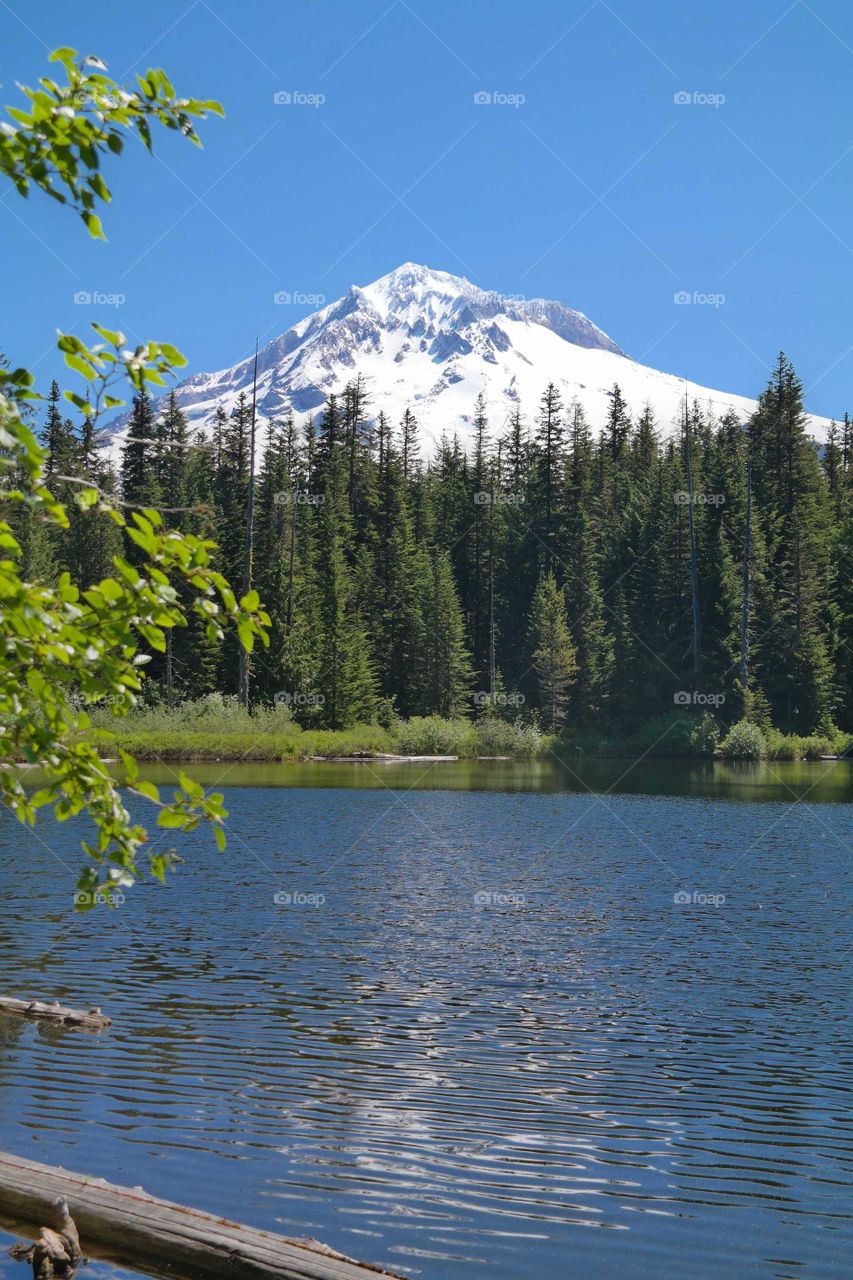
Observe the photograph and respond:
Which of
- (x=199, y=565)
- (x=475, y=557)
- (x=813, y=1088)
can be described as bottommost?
(x=813, y=1088)

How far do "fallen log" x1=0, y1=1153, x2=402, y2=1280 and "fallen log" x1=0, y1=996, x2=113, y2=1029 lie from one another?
4729mm

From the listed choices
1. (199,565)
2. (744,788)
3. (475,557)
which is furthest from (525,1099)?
(475,557)

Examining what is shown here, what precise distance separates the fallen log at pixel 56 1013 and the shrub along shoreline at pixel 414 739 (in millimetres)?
36970

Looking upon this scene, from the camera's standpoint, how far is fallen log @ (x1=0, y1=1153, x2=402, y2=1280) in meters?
6.18

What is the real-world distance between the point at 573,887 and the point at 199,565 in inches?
735

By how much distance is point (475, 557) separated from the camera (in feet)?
303

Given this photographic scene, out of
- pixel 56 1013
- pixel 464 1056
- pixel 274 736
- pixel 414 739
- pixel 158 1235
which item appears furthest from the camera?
pixel 414 739

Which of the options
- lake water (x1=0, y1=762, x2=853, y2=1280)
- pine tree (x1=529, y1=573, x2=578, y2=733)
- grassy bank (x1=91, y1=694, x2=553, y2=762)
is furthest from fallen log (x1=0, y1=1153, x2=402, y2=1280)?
pine tree (x1=529, y1=573, x2=578, y2=733)

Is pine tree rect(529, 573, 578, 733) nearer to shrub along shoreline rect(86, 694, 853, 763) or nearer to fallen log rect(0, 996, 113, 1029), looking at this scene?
shrub along shoreline rect(86, 694, 853, 763)

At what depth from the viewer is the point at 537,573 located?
88.5 metres

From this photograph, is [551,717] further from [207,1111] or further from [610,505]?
[207,1111]

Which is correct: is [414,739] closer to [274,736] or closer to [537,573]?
[274,736]

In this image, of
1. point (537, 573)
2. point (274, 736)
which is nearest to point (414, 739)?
point (274, 736)

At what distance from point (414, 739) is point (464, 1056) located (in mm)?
54396
